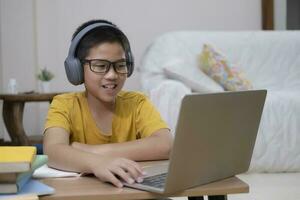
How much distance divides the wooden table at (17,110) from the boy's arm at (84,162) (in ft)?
6.35

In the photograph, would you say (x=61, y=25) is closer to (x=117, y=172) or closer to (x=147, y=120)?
(x=147, y=120)

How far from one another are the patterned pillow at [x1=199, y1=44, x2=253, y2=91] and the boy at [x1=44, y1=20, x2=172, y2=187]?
1800 millimetres

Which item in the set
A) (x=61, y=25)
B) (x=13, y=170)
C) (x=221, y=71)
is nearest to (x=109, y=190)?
(x=13, y=170)

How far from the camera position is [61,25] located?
3674 millimetres

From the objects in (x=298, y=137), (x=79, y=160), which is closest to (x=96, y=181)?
(x=79, y=160)

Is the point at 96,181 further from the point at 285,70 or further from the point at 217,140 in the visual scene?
the point at 285,70

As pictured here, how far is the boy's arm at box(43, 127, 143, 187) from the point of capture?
697 millimetres

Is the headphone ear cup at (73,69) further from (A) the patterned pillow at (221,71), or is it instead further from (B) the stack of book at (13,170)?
(A) the patterned pillow at (221,71)

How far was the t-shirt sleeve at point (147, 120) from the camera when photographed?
3.61ft

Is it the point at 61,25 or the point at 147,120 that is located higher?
the point at 61,25

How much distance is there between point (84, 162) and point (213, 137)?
24 centimetres

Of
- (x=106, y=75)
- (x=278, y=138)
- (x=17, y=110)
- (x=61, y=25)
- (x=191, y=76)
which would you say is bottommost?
(x=278, y=138)

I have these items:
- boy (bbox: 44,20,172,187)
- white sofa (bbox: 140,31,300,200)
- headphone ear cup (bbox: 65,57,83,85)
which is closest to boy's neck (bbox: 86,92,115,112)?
boy (bbox: 44,20,172,187)

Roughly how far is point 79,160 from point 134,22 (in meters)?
3.02
